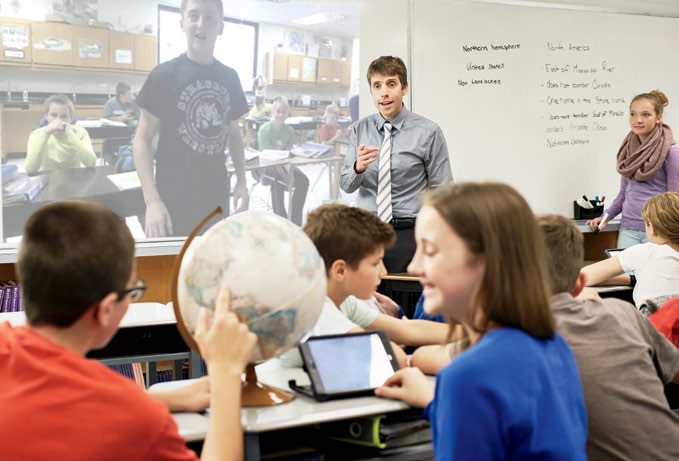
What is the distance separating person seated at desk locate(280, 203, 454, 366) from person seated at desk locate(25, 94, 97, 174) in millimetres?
2632

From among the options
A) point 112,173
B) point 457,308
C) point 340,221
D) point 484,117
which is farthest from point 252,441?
point 484,117

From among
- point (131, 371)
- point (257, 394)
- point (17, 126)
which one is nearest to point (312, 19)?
point (17, 126)

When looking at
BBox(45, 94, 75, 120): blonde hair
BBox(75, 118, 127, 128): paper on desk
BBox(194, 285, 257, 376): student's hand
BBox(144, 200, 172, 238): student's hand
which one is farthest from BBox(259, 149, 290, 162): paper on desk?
BBox(194, 285, 257, 376): student's hand

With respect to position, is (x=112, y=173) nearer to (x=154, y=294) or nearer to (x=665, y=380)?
(x=154, y=294)

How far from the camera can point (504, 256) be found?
57.0 inches

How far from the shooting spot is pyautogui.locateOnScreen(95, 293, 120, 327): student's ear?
1.49 metres

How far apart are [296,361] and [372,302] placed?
59cm

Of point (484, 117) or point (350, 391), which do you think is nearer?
point (350, 391)

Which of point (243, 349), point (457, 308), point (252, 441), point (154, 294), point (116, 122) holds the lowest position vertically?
point (154, 294)

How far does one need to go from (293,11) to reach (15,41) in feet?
5.67

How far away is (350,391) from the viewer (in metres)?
1.98

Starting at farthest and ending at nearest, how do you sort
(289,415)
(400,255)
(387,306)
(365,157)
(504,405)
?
(400,255), (365,157), (387,306), (289,415), (504,405)

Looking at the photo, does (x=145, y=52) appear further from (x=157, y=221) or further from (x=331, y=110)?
(x=331, y=110)

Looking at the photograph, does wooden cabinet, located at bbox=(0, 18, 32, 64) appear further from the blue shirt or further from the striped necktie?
the blue shirt
